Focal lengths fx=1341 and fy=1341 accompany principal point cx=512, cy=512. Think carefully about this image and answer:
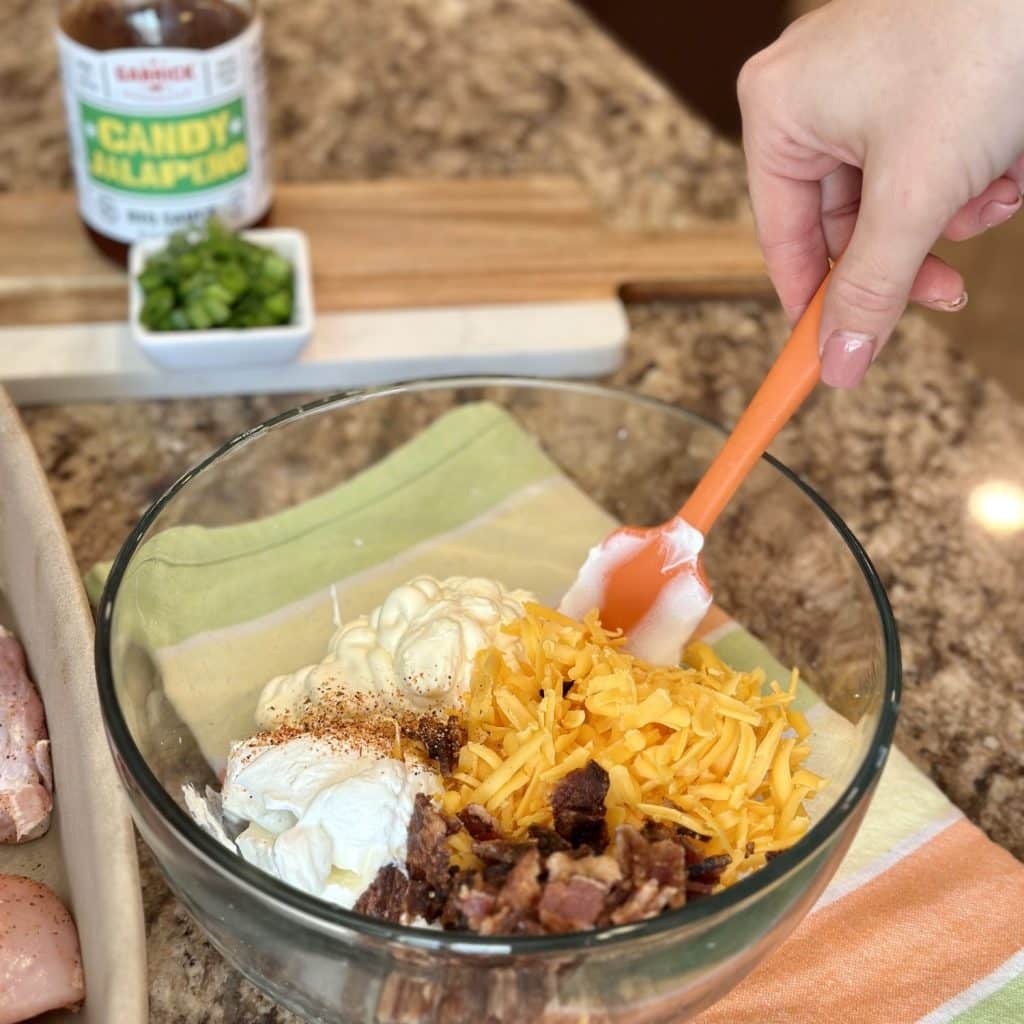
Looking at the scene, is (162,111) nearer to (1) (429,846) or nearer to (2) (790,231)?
(2) (790,231)

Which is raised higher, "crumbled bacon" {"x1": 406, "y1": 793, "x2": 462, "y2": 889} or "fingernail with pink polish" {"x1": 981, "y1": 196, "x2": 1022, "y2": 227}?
"fingernail with pink polish" {"x1": 981, "y1": 196, "x2": 1022, "y2": 227}

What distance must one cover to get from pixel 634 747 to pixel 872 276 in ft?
1.18

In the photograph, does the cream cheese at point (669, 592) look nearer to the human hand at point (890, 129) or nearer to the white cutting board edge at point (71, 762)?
the human hand at point (890, 129)

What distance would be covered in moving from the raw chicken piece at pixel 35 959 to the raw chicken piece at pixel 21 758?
0.27 ft

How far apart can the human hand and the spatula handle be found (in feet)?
0.09

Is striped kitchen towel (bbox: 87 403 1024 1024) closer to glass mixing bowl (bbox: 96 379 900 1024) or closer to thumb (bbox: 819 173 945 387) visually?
glass mixing bowl (bbox: 96 379 900 1024)

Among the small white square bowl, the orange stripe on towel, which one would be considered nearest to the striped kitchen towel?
the orange stripe on towel

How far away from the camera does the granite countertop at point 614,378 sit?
121 centimetres

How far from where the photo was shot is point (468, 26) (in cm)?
220

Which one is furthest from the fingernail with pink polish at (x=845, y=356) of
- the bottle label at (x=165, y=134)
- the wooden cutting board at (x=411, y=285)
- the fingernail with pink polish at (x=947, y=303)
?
the bottle label at (x=165, y=134)

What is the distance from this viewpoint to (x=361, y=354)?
1544mm

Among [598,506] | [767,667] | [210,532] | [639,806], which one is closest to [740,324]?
[598,506]

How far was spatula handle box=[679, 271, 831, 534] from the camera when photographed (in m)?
1.04

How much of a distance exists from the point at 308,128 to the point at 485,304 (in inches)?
20.9
